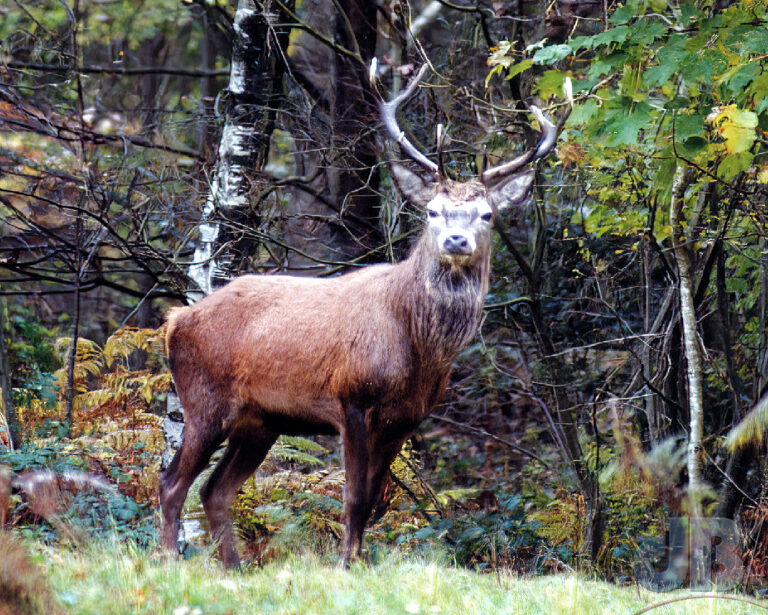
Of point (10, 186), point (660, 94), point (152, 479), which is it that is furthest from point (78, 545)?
point (10, 186)

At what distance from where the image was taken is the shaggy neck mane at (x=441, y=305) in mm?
5988

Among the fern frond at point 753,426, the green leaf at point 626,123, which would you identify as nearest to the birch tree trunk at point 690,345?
the fern frond at point 753,426

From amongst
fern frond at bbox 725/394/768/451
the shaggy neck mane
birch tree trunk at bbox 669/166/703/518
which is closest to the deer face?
the shaggy neck mane

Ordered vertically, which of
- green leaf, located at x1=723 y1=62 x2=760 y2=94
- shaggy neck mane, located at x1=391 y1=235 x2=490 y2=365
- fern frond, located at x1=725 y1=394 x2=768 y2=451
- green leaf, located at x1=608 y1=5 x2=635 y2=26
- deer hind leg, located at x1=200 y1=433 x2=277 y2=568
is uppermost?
green leaf, located at x1=608 y1=5 x2=635 y2=26

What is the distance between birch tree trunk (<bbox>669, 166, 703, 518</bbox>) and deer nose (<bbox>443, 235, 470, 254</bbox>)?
225 centimetres

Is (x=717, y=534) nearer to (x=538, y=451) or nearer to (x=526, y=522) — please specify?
(x=526, y=522)

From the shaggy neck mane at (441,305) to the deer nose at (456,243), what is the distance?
30 centimetres

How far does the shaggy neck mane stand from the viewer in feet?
19.6

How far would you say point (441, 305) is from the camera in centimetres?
600

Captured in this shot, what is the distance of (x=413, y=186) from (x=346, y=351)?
1295 mm

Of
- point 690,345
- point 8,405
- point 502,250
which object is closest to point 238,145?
point 8,405

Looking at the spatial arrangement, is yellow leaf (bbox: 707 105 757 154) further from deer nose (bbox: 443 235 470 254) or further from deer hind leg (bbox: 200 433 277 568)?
deer hind leg (bbox: 200 433 277 568)

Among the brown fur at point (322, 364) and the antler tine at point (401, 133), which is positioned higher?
the antler tine at point (401, 133)

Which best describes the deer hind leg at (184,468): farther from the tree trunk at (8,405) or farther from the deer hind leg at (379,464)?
the tree trunk at (8,405)
